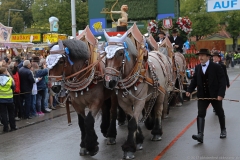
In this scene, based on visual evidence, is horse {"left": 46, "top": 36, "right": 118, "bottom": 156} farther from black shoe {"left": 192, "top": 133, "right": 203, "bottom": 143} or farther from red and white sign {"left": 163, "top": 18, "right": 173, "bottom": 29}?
red and white sign {"left": 163, "top": 18, "right": 173, "bottom": 29}

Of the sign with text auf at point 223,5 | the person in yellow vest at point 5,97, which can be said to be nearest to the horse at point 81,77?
the person in yellow vest at point 5,97

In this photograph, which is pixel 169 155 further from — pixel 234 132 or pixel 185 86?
pixel 185 86

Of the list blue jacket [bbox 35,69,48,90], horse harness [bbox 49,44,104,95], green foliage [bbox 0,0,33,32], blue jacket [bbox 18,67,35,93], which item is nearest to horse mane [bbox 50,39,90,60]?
horse harness [bbox 49,44,104,95]

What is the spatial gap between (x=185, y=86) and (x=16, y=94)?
5.61 metres

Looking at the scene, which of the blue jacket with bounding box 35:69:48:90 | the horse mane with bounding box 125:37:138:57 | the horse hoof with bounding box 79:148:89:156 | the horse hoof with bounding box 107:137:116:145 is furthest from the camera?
the blue jacket with bounding box 35:69:48:90

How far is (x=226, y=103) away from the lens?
513 inches

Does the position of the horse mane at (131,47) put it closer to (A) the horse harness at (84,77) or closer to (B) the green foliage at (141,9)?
(A) the horse harness at (84,77)

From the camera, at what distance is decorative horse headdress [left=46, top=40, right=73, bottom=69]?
22.0ft

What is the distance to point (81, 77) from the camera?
7.02m

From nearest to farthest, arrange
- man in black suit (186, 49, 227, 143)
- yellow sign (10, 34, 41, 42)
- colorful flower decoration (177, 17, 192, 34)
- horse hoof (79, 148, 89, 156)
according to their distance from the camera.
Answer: horse hoof (79, 148, 89, 156) → man in black suit (186, 49, 227, 143) → colorful flower decoration (177, 17, 192, 34) → yellow sign (10, 34, 41, 42)

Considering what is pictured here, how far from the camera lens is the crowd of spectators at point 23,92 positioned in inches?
408

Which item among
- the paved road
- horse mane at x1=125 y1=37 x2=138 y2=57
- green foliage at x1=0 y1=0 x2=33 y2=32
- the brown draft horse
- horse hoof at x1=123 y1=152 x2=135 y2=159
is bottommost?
the paved road

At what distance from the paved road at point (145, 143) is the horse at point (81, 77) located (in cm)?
53

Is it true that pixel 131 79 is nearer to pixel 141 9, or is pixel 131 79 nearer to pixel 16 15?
pixel 141 9
